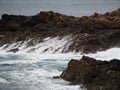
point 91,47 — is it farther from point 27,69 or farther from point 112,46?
point 27,69

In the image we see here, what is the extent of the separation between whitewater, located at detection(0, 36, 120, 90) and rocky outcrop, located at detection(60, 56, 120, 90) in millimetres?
692

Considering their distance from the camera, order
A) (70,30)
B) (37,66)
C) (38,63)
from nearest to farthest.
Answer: (37,66) → (38,63) → (70,30)

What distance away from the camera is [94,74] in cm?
3056

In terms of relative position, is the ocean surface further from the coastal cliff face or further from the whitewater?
the coastal cliff face

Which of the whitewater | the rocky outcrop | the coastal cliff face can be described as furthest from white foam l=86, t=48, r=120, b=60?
the rocky outcrop

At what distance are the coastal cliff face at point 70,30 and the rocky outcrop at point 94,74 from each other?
1556 centimetres

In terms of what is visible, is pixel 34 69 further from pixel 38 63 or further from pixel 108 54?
pixel 108 54

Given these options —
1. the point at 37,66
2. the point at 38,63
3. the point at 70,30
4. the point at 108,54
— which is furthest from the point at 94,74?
the point at 70,30

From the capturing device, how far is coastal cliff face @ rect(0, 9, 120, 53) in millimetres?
49844

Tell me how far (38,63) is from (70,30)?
41.6 feet

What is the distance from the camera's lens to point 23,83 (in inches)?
1298

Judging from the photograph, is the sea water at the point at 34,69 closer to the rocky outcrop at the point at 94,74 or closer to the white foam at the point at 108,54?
the white foam at the point at 108,54

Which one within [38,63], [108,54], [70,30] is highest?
[70,30]

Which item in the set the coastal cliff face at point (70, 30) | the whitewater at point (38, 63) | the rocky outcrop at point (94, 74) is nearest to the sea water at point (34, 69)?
the whitewater at point (38, 63)
